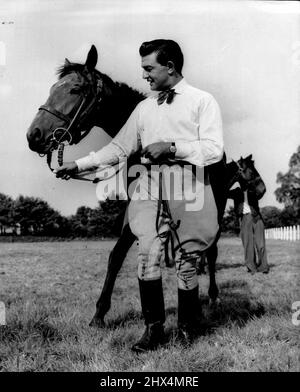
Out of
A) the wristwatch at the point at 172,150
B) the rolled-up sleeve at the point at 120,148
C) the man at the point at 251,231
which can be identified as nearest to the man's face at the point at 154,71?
the rolled-up sleeve at the point at 120,148

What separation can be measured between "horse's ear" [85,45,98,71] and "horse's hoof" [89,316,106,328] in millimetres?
2206

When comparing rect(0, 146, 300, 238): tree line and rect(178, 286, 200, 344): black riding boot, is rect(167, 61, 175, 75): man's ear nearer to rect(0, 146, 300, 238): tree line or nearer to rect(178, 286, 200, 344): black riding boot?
rect(0, 146, 300, 238): tree line

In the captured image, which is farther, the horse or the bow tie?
the horse

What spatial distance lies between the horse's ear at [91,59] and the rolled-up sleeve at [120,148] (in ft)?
2.44

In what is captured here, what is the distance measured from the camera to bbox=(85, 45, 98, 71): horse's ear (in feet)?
14.6

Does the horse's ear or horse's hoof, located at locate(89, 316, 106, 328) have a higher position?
the horse's ear

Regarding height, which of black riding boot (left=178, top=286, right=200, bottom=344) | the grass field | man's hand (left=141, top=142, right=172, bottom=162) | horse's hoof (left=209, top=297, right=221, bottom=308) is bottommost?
horse's hoof (left=209, top=297, right=221, bottom=308)

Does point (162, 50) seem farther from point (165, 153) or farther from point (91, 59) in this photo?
point (91, 59)

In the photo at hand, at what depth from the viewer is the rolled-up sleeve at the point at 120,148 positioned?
393cm

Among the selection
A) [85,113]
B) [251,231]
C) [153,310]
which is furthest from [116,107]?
[251,231]

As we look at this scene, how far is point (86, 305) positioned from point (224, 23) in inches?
120

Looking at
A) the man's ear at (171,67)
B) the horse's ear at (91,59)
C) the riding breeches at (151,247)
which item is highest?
the horse's ear at (91,59)

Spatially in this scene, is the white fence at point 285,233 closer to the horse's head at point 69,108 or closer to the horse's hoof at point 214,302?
the horse's hoof at point 214,302

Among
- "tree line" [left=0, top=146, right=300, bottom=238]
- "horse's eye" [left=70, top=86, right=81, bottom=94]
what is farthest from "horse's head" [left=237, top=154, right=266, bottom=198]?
"horse's eye" [left=70, top=86, right=81, bottom=94]
